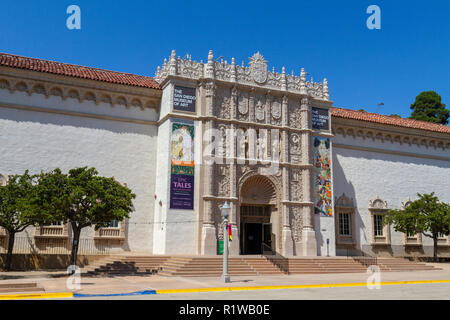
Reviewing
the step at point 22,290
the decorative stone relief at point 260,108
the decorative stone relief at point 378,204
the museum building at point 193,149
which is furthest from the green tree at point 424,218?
the step at point 22,290

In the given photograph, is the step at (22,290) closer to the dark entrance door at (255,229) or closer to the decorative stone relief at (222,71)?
the dark entrance door at (255,229)

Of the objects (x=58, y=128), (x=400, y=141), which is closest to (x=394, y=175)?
(x=400, y=141)

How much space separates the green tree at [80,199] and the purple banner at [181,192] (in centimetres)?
584

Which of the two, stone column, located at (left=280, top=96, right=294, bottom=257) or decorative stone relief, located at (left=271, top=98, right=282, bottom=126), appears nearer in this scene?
stone column, located at (left=280, top=96, right=294, bottom=257)

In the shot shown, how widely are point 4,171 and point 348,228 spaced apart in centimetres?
2413

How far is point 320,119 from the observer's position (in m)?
33.5

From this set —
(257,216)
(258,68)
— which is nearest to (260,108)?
(258,68)

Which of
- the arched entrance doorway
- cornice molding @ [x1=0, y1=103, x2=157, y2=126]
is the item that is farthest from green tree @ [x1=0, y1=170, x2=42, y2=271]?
the arched entrance doorway

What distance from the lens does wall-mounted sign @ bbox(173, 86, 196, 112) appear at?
1139 inches

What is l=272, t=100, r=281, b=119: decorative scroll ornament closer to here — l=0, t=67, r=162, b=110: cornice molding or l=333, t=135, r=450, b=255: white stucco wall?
l=333, t=135, r=450, b=255: white stucco wall

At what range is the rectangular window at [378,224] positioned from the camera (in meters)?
35.8

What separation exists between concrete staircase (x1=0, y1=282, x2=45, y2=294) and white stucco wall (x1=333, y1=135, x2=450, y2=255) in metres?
24.3

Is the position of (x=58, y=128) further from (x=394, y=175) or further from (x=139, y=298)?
(x=394, y=175)
